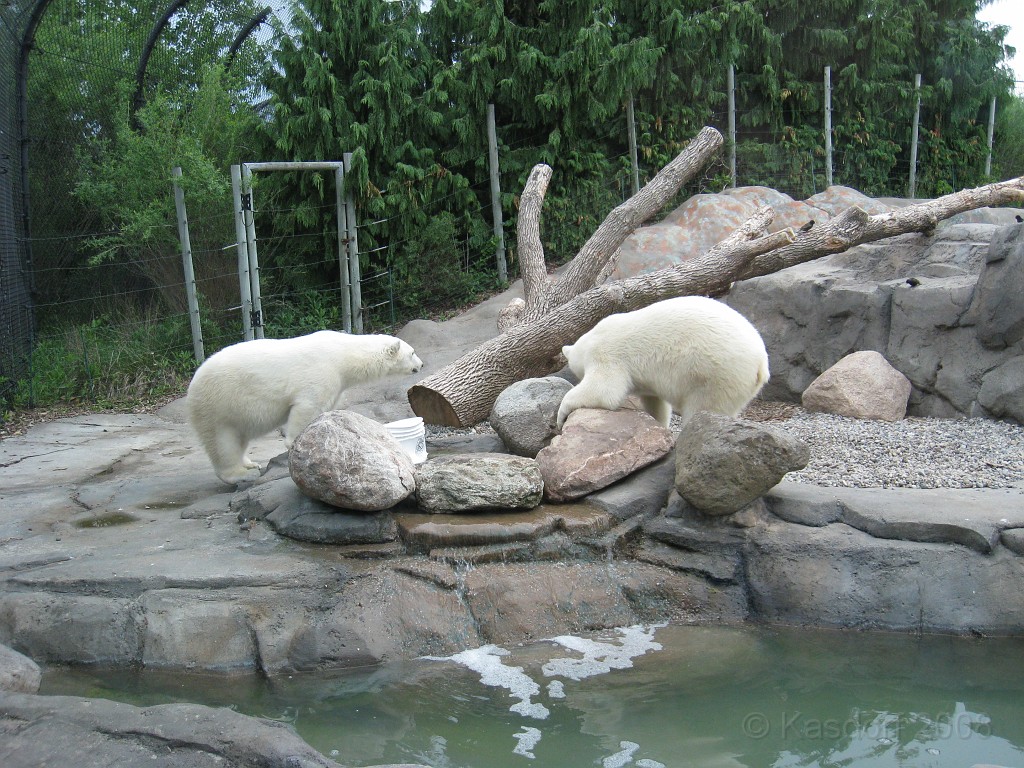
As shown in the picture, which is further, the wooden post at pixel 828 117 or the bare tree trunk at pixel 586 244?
the wooden post at pixel 828 117

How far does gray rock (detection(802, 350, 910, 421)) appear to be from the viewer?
695 centimetres

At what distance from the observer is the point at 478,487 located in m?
4.67

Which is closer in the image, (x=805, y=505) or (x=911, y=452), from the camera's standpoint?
(x=805, y=505)

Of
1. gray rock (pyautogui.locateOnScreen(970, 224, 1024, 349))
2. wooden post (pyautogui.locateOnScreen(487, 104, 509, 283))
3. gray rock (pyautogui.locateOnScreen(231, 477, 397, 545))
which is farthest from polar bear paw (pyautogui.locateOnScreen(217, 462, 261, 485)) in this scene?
wooden post (pyautogui.locateOnScreen(487, 104, 509, 283))

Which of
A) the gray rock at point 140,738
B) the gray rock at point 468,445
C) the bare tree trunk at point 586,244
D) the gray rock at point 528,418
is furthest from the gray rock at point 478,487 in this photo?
the bare tree trunk at point 586,244

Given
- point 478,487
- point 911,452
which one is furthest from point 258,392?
point 911,452

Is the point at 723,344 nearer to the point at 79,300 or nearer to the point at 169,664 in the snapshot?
the point at 169,664

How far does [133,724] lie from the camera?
8.86 ft

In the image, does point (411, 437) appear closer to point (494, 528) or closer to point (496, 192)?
point (494, 528)

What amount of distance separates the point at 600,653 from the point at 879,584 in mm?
1421

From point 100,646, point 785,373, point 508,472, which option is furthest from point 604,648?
point 785,373

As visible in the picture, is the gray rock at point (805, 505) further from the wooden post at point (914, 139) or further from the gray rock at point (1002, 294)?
the wooden post at point (914, 139)

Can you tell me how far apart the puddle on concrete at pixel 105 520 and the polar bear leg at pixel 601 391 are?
2654 mm

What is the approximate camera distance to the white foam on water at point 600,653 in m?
3.84
